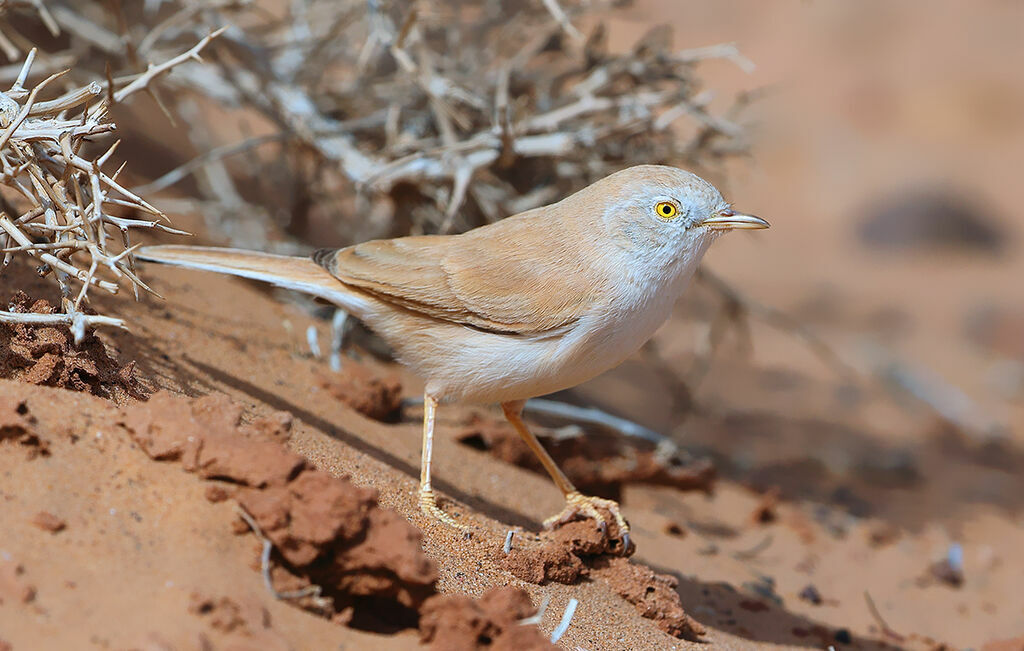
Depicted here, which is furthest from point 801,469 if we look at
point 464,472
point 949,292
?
point 949,292

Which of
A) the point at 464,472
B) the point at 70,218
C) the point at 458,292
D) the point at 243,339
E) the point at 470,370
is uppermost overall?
the point at 70,218

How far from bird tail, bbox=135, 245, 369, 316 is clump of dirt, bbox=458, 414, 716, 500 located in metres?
1.34

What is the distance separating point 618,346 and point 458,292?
0.74 metres

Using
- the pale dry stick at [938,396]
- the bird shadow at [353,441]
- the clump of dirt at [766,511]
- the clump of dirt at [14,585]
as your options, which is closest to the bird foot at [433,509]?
the bird shadow at [353,441]

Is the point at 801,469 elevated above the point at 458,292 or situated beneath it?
situated beneath

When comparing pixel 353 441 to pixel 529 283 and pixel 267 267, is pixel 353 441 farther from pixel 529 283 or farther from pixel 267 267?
pixel 529 283

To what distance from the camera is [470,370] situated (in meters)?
4.07

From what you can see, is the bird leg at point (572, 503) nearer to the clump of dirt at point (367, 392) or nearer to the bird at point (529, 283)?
the bird at point (529, 283)

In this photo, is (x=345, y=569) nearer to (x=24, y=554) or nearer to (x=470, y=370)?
(x=24, y=554)

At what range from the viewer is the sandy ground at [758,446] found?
2600 millimetres

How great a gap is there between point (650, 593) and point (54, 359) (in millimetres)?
2414

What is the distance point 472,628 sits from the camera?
2.58m

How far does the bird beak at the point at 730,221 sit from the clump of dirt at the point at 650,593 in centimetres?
151

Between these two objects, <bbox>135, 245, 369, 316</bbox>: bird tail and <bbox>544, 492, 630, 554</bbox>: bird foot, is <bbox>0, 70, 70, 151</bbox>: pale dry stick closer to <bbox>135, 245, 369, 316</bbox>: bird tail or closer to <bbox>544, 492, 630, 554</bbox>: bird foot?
<bbox>135, 245, 369, 316</bbox>: bird tail
